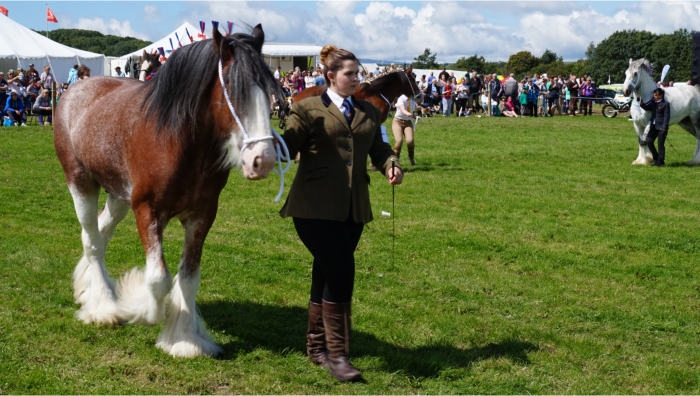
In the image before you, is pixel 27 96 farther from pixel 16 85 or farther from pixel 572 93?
pixel 572 93

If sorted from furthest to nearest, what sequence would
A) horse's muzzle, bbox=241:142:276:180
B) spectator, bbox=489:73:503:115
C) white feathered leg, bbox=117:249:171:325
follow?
1. spectator, bbox=489:73:503:115
2. white feathered leg, bbox=117:249:171:325
3. horse's muzzle, bbox=241:142:276:180

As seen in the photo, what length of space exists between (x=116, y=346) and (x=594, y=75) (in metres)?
77.1

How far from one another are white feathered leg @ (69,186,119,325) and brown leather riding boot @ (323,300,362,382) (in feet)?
6.43

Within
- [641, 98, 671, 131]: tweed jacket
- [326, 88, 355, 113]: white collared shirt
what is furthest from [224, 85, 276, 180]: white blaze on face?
[641, 98, 671, 131]: tweed jacket

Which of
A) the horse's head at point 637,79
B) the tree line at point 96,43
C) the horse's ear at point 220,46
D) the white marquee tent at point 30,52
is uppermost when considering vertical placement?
the tree line at point 96,43

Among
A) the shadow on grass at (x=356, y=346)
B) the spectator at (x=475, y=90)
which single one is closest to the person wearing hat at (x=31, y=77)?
the spectator at (x=475, y=90)

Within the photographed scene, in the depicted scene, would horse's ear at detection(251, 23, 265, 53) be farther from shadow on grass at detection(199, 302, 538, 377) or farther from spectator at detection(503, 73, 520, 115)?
spectator at detection(503, 73, 520, 115)

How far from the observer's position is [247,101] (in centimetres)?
435

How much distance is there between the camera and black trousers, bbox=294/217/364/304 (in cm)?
482

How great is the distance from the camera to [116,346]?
542cm

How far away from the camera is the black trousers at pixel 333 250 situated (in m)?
4.82

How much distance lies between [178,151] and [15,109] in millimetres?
21934

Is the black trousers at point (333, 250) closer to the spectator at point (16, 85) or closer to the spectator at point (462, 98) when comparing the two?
the spectator at point (16, 85)

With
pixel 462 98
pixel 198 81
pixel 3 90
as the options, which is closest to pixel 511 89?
pixel 462 98
